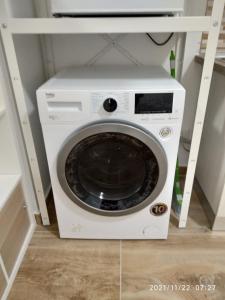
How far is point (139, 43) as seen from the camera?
5.47 ft

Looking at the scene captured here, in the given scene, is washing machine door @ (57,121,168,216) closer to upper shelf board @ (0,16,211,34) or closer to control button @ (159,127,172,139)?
control button @ (159,127,172,139)

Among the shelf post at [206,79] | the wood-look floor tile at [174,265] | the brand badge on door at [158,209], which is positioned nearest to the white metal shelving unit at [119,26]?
the shelf post at [206,79]

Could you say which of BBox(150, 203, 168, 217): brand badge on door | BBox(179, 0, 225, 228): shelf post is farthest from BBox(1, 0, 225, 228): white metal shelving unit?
BBox(150, 203, 168, 217): brand badge on door

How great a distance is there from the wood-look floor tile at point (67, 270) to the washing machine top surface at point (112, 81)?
92 centimetres

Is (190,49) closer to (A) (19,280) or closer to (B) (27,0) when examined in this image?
(B) (27,0)

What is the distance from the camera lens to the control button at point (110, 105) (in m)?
1.08

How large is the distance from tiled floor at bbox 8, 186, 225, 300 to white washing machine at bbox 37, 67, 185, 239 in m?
0.09

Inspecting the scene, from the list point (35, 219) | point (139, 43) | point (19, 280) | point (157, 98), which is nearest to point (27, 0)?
point (139, 43)

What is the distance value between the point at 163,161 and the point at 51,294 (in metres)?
0.85

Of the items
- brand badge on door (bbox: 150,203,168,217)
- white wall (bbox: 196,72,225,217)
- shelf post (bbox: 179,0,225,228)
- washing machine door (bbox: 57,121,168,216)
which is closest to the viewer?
shelf post (bbox: 179,0,225,228)

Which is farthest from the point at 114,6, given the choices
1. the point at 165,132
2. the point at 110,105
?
the point at 165,132

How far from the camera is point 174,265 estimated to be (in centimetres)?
135

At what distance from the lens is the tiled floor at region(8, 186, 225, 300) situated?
3.98ft

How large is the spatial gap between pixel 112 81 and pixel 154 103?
0.26 m
